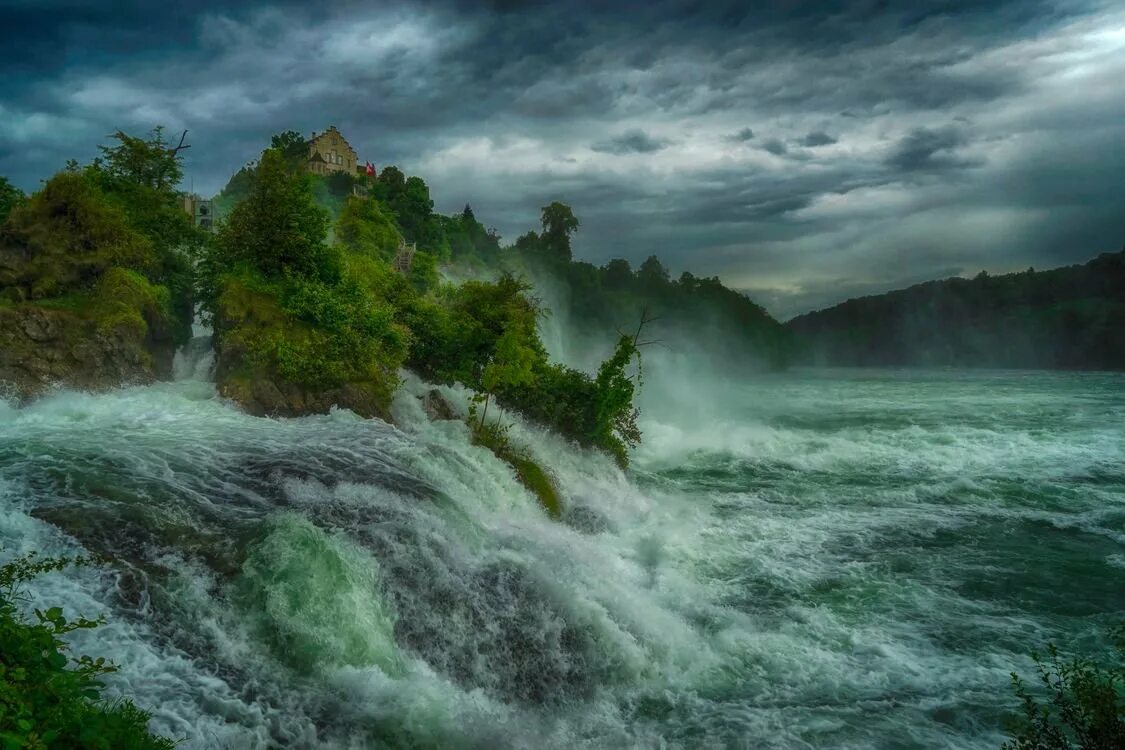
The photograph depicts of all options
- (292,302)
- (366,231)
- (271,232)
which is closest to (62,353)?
(292,302)

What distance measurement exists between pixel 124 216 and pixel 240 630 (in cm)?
1644

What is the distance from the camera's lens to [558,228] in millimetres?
87625

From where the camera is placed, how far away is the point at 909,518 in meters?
17.8

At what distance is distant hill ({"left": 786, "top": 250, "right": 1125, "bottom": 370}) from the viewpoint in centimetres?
8306

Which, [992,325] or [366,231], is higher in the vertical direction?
[366,231]

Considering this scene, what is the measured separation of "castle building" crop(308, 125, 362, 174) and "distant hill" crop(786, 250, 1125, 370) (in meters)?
85.4

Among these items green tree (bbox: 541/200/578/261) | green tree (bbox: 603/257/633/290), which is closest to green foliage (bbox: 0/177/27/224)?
green tree (bbox: 541/200/578/261)

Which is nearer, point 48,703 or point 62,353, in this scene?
point 48,703

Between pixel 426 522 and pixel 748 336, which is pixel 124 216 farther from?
pixel 748 336

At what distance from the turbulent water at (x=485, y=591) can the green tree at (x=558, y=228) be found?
71141 millimetres

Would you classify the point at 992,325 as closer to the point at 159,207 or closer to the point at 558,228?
the point at 558,228

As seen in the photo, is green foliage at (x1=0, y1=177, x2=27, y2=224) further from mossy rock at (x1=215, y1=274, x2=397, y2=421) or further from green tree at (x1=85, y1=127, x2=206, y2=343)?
mossy rock at (x1=215, y1=274, x2=397, y2=421)

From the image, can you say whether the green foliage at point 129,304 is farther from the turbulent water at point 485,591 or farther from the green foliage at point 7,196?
the green foliage at point 7,196

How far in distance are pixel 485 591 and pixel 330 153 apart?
61.7 metres
